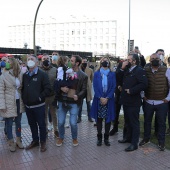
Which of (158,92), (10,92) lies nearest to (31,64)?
(10,92)

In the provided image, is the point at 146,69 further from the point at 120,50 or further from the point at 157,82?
the point at 120,50

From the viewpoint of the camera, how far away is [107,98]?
548 cm

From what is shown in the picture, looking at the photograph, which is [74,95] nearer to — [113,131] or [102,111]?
[102,111]

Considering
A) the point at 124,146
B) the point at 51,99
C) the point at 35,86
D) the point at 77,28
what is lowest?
the point at 124,146

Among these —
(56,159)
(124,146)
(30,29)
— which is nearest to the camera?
(56,159)

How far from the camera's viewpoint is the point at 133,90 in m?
5.07

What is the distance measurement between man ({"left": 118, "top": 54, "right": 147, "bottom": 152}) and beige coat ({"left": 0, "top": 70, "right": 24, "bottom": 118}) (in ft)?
7.65

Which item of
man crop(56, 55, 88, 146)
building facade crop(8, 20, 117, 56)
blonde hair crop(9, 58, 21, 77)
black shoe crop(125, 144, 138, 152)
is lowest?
black shoe crop(125, 144, 138, 152)

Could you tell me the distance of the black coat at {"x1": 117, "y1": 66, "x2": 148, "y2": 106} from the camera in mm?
5090

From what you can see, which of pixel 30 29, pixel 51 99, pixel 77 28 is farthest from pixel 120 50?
pixel 51 99

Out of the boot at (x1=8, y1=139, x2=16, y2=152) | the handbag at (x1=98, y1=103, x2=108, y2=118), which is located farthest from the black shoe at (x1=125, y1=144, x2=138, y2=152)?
the boot at (x1=8, y1=139, x2=16, y2=152)

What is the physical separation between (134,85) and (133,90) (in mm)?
186

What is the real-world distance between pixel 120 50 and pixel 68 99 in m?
109

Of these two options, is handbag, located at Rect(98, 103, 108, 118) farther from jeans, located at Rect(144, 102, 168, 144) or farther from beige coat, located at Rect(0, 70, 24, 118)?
beige coat, located at Rect(0, 70, 24, 118)
